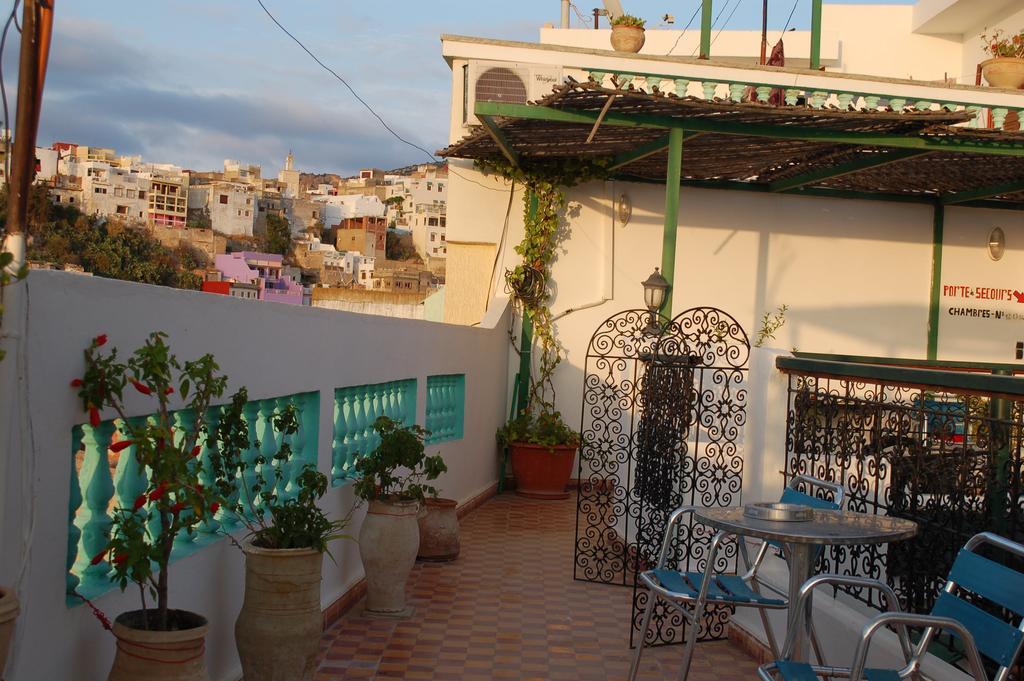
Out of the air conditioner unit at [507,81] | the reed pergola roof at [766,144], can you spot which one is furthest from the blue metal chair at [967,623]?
the air conditioner unit at [507,81]

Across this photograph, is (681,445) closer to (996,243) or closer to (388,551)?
(388,551)

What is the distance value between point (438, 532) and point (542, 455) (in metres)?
3.23

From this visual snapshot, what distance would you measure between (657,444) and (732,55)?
447 inches

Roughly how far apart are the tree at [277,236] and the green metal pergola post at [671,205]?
36.1 metres

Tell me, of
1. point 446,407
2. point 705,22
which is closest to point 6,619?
point 446,407

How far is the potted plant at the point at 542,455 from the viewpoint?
10.8 metres

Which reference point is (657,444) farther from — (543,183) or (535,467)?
(543,183)

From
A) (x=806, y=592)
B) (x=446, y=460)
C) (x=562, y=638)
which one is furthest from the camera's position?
(x=446, y=460)

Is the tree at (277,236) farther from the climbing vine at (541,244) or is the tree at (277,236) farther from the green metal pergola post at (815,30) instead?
the green metal pergola post at (815,30)

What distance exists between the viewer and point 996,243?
11859 mm

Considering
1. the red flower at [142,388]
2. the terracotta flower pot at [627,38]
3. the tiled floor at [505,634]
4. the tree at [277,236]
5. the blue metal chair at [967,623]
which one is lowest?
the tiled floor at [505,634]

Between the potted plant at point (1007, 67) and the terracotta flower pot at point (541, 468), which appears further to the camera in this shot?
the potted plant at point (1007, 67)

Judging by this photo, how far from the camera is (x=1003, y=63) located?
1120 centimetres

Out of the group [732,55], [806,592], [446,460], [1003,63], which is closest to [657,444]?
[446,460]
